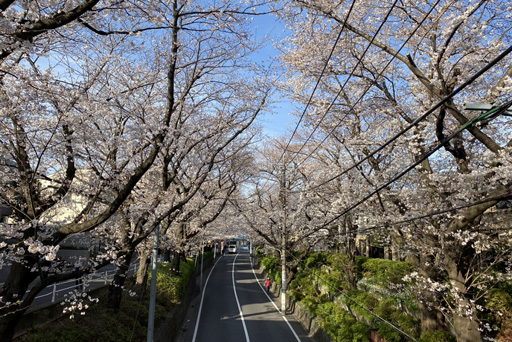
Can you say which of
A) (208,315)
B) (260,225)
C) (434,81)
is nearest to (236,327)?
(208,315)

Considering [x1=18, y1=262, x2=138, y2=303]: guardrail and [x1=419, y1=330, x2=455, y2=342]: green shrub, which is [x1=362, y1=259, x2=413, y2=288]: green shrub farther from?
[x1=18, y1=262, x2=138, y2=303]: guardrail

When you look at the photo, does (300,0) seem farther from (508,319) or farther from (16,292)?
(508,319)

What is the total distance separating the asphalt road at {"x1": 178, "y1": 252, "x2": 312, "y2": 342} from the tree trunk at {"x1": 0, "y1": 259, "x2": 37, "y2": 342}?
10938mm

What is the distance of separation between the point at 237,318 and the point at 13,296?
1518 centimetres

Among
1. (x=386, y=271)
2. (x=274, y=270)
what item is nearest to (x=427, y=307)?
(x=386, y=271)

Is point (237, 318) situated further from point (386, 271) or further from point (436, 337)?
point (436, 337)

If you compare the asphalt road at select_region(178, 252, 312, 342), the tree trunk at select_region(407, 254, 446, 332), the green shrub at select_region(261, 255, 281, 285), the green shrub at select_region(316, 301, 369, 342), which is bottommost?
the asphalt road at select_region(178, 252, 312, 342)

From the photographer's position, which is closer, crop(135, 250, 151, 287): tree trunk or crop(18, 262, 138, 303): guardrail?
crop(18, 262, 138, 303): guardrail

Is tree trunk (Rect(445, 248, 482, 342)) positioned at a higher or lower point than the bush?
higher

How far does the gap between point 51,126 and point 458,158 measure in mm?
7889

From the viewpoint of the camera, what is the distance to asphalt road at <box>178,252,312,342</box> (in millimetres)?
15492

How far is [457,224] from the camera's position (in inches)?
255

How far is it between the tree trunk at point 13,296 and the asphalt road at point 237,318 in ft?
35.9

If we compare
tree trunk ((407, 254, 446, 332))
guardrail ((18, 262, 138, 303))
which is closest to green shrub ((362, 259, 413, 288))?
tree trunk ((407, 254, 446, 332))
